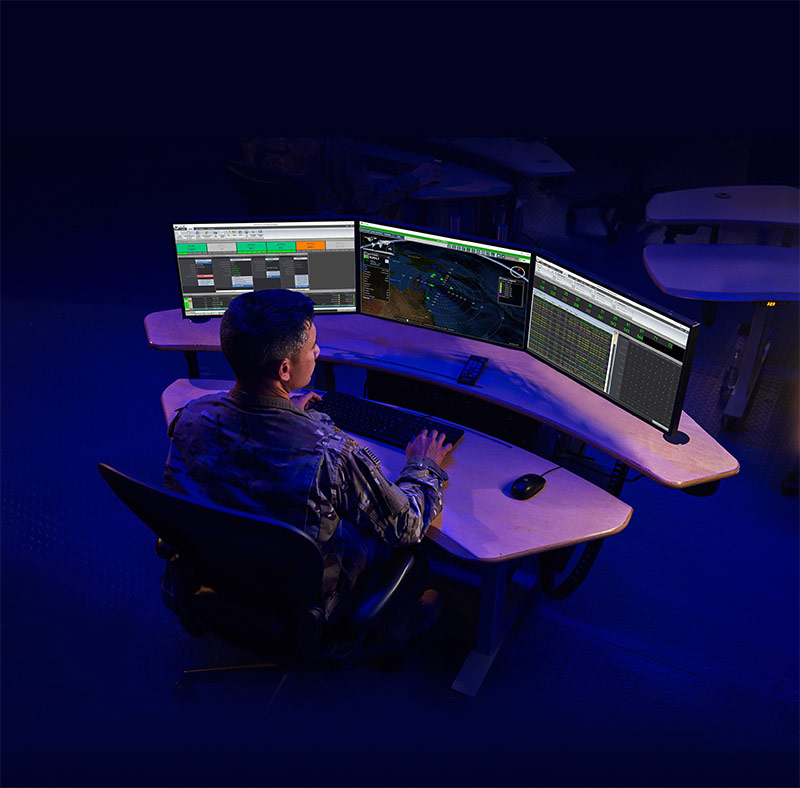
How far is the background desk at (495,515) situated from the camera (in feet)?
6.16

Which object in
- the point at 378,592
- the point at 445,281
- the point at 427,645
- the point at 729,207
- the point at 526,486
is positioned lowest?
the point at 427,645

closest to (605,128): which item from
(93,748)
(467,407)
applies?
(467,407)

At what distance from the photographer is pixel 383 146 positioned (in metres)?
5.21

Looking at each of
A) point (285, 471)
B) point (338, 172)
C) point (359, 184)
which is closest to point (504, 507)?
point (285, 471)

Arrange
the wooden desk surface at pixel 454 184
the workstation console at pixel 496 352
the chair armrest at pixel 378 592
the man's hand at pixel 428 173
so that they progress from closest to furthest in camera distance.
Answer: the chair armrest at pixel 378 592
the workstation console at pixel 496 352
the wooden desk surface at pixel 454 184
the man's hand at pixel 428 173

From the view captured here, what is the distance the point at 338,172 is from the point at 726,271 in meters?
2.12

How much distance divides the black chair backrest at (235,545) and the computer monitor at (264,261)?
108 centimetres

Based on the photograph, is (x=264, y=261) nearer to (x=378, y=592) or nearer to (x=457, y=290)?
(x=457, y=290)

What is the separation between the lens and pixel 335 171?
14.4ft

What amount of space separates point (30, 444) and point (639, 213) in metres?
4.27

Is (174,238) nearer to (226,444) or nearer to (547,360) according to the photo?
(226,444)

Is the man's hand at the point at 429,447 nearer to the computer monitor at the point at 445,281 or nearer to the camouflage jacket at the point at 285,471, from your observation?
the camouflage jacket at the point at 285,471

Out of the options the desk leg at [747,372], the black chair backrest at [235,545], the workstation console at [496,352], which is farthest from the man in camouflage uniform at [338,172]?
the black chair backrest at [235,545]

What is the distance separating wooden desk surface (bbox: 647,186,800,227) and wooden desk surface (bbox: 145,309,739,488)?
188 cm
